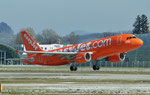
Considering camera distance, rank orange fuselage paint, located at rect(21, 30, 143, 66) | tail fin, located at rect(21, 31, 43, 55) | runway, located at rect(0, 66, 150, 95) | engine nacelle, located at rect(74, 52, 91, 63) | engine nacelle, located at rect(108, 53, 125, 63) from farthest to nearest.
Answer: tail fin, located at rect(21, 31, 43, 55) → engine nacelle, located at rect(108, 53, 125, 63) → engine nacelle, located at rect(74, 52, 91, 63) → orange fuselage paint, located at rect(21, 30, 143, 66) → runway, located at rect(0, 66, 150, 95)

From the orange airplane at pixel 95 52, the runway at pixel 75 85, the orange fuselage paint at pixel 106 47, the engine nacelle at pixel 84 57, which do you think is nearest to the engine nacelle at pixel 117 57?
the orange airplane at pixel 95 52

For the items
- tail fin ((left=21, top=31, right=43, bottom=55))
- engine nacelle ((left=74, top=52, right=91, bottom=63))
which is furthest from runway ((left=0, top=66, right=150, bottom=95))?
tail fin ((left=21, top=31, right=43, bottom=55))

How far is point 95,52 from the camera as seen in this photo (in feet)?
215

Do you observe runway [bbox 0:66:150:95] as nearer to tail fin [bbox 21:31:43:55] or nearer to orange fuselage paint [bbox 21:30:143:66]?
orange fuselage paint [bbox 21:30:143:66]

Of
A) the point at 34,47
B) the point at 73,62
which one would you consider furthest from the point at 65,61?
the point at 34,47

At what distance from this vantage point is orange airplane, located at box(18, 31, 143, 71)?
63.1m

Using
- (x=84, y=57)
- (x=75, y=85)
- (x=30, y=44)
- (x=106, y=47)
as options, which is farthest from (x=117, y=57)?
(x=75, y=85)

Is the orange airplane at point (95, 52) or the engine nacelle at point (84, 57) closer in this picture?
the orange airplane at point (95, 52)

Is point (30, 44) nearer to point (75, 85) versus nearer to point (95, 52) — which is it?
point (95, 52)

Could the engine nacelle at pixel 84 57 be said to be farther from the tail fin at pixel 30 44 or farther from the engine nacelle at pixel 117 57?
the tail fin at pixel 30 44

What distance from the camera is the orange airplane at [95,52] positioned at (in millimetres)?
63062

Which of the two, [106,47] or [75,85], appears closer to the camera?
[75,85]

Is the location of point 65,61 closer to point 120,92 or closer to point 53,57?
point 53,57

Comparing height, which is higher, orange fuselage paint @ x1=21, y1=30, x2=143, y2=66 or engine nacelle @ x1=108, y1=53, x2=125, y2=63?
orange fuselage paint @ x1=21, y1=30, x2=143, y2=66
